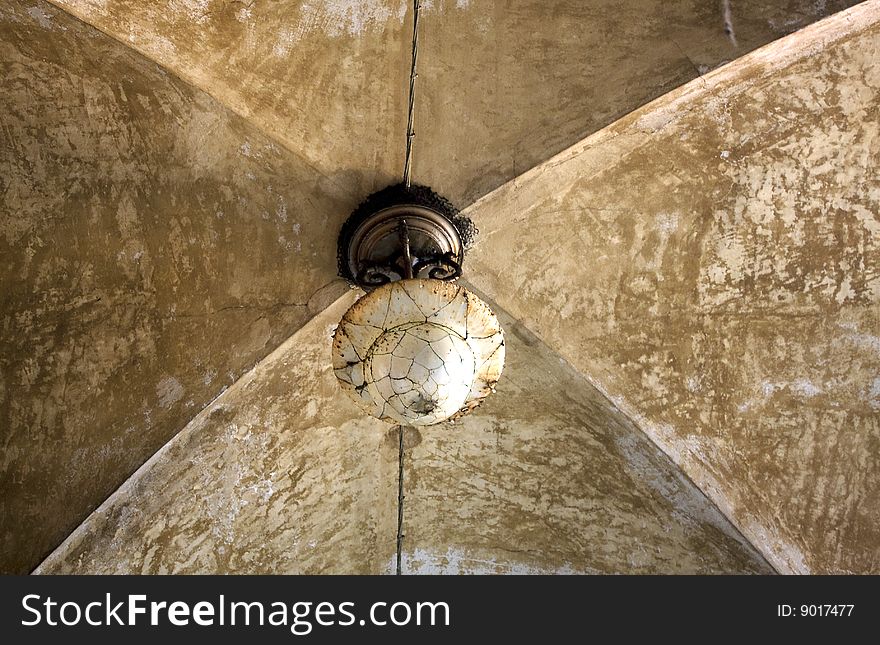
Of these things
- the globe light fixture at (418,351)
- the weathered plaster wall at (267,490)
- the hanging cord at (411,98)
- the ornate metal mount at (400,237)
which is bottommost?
the globe light fixture at (418,351)

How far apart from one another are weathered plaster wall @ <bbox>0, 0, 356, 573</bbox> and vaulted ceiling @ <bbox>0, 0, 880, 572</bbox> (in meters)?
0.01

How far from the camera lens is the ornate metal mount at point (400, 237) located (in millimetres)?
3789

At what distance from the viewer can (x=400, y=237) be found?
380 centimetres

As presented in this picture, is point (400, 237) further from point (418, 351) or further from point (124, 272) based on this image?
point (124, 272)

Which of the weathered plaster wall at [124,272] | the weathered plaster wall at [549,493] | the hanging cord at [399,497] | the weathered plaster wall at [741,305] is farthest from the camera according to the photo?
the hanging cord at [399,497]

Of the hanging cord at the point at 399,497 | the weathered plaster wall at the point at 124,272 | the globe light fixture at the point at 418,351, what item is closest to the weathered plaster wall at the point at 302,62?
the weathered plaster wall at the point at 124,272

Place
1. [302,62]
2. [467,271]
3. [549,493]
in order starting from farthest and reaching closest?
[549,493] → [467,271] → [302,62]

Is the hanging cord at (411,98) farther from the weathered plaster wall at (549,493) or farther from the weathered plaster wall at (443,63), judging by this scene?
the weathered plaster wall at (549,493)

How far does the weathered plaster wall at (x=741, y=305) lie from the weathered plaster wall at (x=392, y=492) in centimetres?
23

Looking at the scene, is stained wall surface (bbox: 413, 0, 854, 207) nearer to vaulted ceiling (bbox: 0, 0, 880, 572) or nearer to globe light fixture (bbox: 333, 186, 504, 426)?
vaulted ceiling (bbox: 0, 0, 880, 572)

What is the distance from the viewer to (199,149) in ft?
12.9

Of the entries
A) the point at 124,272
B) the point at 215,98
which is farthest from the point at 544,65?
the point at 124,272

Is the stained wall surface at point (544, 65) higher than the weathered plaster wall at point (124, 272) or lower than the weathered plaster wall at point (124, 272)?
higher

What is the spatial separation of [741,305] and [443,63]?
2.11 metres
